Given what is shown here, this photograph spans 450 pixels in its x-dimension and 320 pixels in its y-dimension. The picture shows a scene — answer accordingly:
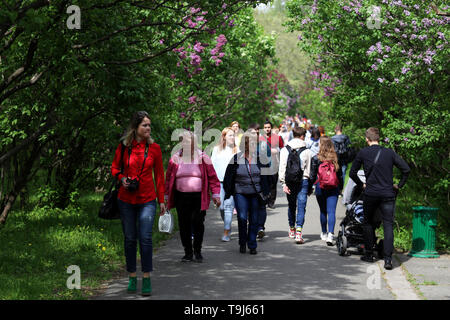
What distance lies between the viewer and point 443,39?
1023 cm

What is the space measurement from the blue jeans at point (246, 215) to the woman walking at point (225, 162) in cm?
84

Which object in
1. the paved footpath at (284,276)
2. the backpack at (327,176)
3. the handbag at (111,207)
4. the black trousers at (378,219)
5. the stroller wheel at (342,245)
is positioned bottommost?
the paved footpath at (284,276)

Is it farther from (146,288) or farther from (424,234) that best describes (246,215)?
(146,288)

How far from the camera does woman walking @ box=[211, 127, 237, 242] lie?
38.4ft

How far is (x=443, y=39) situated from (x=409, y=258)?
3.14 meters

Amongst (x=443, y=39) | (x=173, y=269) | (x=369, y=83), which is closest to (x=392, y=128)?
(x=443, y=39)

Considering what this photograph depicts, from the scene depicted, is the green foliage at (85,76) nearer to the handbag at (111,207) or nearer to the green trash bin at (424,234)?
the handbag at (111,207)

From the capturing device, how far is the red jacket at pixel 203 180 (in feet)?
31.7

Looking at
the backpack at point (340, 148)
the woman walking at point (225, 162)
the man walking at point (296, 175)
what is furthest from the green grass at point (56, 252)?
the backpack at point (340, 148)

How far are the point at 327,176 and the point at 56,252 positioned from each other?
430 centimetres
